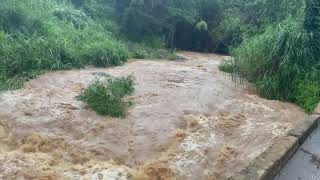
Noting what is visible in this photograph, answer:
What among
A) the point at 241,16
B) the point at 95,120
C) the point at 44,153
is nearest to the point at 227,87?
the point at 95,120

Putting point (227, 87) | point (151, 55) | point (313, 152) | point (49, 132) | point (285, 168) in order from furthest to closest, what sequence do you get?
point (151, 55) < point (227, 87) < point (49, 132) < point (313, 152) < point (285, 168)

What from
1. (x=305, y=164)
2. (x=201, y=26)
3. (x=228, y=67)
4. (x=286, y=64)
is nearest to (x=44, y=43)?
(x=228, y=67)

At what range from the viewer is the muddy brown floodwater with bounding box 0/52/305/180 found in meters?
6.51

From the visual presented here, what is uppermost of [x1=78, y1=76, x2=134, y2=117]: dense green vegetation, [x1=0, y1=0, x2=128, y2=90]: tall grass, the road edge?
[x1=0, y1=0, x2=128, y2=90]: tall grass

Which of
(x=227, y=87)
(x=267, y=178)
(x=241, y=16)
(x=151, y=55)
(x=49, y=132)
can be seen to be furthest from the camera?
(x=241, y=16)

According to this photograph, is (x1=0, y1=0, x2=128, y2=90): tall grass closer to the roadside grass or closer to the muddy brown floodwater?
the muddy brown floodwater

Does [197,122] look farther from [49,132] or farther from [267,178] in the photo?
[267,178]

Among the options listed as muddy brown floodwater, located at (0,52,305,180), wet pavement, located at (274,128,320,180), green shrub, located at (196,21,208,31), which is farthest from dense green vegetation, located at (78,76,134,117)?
green shrub, located at (196,21,208,31)

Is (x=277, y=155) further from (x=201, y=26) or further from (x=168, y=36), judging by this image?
(x=168, y=36)

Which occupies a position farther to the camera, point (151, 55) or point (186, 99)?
point (151, 55)

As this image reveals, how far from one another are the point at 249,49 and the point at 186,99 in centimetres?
243

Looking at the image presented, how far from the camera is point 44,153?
6809mm

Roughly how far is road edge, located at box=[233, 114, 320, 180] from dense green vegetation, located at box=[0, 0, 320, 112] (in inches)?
107

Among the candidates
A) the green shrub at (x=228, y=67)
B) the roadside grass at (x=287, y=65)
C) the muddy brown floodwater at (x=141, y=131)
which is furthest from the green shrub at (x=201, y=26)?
the muddy brown floodwater at (x=141, y=131)
